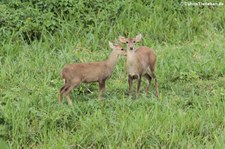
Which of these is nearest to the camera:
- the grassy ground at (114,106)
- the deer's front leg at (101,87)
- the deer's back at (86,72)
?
the grassy ground at (114,106)

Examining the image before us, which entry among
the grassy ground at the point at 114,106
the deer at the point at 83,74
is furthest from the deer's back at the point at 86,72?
the grassy ground at the point at 114,106

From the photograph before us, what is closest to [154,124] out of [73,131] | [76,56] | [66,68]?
[73,131]

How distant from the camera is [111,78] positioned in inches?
345

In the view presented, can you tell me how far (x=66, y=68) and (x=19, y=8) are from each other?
323cm

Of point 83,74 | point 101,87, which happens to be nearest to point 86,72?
point 83,74

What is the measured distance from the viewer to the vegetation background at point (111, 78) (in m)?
6.66

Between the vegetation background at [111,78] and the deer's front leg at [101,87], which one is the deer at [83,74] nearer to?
the deer's front leg at [101,87]

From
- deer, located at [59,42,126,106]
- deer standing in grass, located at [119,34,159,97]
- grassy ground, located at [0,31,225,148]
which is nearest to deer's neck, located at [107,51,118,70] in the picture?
deer, located at [59,42,126,106]

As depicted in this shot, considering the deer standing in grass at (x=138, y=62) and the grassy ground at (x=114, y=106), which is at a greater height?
the deer standing in grass at (x=138, y=62)

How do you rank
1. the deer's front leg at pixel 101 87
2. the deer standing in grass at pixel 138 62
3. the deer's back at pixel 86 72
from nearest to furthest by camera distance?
1. the deer's back at pixel 86 72
2. the deer's front leg at pixel 101 87
3. the deer standing in grass at pixel 138 62

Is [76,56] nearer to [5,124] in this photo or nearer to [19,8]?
[19,8]

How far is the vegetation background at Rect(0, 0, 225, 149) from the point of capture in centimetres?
666

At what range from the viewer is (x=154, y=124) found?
6.75 meters

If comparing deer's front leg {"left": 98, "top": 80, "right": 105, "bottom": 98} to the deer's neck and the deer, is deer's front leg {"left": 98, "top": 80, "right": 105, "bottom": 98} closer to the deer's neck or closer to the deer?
the deer
